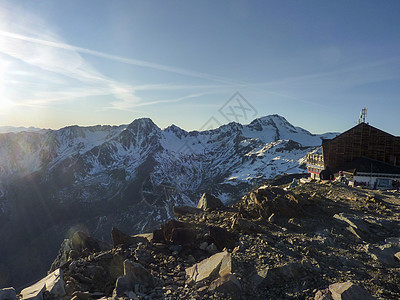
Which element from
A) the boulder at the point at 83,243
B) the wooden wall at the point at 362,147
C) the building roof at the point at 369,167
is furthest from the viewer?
the wooden wall at the point at 362,147


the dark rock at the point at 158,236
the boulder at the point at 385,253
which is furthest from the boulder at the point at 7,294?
the boulder at the point at 385,253

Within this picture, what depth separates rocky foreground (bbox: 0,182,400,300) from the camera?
620 cm

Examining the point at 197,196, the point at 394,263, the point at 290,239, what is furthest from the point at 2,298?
the point at 197,196

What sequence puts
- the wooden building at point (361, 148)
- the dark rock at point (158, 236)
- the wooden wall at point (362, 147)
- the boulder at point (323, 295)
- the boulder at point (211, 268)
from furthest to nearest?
1. the wooden wall at point (362, 147)
2. the wooden building at point (361, 148)
3. the dark rock at point (158, 236)
4. the boulder at point (211, 268)
5. the boulder at point (323, 295)

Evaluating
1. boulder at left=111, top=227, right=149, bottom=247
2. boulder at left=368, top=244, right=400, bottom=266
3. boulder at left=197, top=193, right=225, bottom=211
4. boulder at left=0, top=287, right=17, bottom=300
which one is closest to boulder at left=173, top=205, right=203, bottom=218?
boulder at left=197, top=193, right=225, bottom=211

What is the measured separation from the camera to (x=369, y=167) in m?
35.4

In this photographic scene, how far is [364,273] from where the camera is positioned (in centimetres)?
704

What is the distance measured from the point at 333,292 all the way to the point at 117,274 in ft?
22.5

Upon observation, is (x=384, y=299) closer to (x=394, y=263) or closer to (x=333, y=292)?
(x=333, y=292)

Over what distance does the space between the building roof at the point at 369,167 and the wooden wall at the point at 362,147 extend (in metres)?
2.42

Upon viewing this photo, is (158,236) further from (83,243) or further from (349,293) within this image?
(349,293)

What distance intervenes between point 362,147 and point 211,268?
45.8 metres

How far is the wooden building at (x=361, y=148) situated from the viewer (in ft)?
128

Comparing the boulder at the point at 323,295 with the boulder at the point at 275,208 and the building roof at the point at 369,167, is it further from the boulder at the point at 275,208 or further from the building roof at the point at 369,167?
the building roof at the point at 369,167
